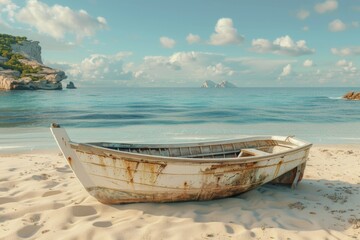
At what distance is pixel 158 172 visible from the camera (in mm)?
6801

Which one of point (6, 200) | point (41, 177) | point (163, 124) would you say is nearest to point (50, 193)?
point (6, 200)

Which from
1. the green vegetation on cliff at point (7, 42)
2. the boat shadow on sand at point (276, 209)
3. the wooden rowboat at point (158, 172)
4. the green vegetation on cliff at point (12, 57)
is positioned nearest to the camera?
the wooden rowboat at point (158, 172)

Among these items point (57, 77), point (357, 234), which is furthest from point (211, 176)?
point (57, 77)

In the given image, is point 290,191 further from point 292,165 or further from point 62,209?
point 62,209

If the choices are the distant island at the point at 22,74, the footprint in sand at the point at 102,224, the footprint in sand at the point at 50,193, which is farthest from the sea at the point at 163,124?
the distant island at the point at 22,74

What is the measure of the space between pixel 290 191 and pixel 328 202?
44.7 inches

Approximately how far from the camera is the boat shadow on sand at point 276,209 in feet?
22.2

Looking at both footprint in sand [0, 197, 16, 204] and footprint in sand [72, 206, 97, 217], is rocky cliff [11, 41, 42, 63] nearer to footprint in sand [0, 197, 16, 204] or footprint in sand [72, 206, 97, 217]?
footprint in sand [0, 197, 16, 204]

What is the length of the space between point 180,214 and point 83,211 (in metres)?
2.29

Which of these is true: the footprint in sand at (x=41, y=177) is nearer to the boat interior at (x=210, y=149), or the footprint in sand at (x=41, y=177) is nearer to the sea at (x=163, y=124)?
the boat interior at (x=210, y=149)

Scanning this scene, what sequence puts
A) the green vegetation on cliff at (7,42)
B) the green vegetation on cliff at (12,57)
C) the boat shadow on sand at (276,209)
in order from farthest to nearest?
the green vegetation on cliff at (7,42)
the green vegetation on cliff at (12,57)
the boat shadow on sand at (276,209)

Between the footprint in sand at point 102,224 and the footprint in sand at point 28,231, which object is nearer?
the footprint in sand at point 28,231

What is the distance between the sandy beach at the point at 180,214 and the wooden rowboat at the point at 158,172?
355mm

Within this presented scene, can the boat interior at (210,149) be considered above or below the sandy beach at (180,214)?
above
